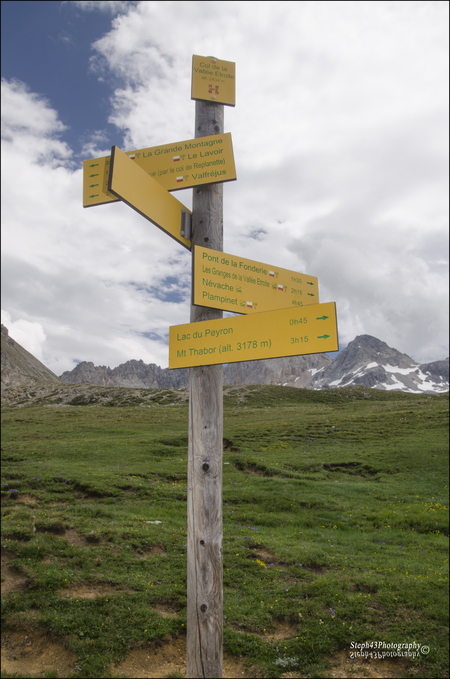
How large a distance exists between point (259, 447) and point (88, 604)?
2409cm

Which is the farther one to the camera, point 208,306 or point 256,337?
point 208,306

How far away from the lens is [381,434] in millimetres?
35719

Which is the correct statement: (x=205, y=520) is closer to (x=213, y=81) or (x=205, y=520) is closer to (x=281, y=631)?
(x=213, y=81)

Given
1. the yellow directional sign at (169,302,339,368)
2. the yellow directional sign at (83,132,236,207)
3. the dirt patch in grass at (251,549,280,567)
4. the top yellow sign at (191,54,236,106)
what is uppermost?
the top yellow sign at (191,54,236,106)

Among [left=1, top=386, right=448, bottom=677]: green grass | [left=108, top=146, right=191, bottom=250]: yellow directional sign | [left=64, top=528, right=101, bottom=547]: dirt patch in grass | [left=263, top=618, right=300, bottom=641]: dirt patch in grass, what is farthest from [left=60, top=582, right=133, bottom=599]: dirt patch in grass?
[left=108, top=146, right=191, bottom=250]: yellow directional sign

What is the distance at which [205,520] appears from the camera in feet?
11.7

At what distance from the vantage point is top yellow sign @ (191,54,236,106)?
4.62 meters

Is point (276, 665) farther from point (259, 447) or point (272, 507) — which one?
point (259, 447)

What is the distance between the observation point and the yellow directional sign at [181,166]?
4.23 m

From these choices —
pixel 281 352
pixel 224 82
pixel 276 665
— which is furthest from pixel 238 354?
pixel 276 665

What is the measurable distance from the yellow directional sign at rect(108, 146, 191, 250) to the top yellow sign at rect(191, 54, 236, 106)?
157 centimetres

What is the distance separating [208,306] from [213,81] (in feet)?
10.5

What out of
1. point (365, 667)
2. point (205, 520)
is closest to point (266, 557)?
point (365, 667)

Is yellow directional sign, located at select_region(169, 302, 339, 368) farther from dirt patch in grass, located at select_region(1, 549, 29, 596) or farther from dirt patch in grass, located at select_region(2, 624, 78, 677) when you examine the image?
dirt patch in grass, located at select_region(1, 549, 29, 596)
